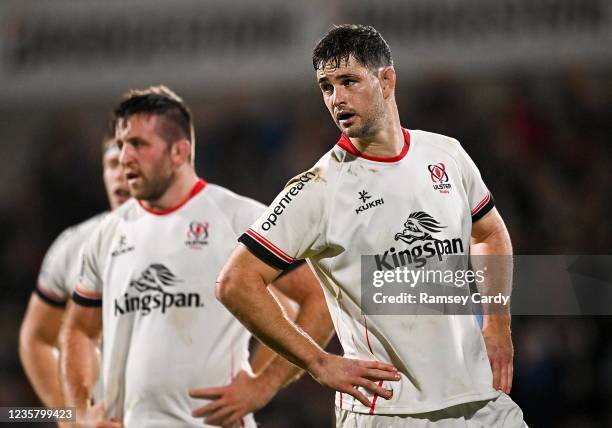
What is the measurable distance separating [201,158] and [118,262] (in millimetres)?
7179

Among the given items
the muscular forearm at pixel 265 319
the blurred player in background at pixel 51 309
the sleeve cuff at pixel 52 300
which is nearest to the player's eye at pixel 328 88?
the muscular forearm at pixel 265 319

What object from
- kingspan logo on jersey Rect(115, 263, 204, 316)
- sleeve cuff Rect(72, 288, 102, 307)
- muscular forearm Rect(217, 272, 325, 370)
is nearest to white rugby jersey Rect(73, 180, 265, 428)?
kingspan logo on jersey Rect(115, 263, 204, 316)

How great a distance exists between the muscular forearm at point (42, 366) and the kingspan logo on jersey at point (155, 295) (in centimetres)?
154

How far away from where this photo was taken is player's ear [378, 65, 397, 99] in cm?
394

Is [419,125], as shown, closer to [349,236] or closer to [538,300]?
[538,300]

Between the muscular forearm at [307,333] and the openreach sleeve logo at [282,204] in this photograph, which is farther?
the muscular forearm at [307,333]

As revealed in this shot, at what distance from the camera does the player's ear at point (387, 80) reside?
394cm

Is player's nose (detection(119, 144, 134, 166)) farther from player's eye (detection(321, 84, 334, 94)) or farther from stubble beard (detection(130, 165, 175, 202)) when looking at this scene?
player's eye (detection(321, 84, 334, 94))

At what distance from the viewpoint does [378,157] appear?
3.96 m

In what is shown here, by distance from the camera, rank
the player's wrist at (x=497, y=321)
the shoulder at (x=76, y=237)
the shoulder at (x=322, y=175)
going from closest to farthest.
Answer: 1. the shoulder at (x=322, y=175)
2. the player's wrist at (x=497, y=321)
3. the shoulder at (x=76, y=237)

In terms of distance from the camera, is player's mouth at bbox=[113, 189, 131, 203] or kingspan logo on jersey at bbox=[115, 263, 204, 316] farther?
player's mouth at bbox=[113, 189, 131, 203]

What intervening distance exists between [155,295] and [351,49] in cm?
185

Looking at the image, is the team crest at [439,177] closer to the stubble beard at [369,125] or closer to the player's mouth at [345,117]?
the stubble beard at [369,125]

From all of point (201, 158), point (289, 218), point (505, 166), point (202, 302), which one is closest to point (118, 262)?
point (202, 302)
